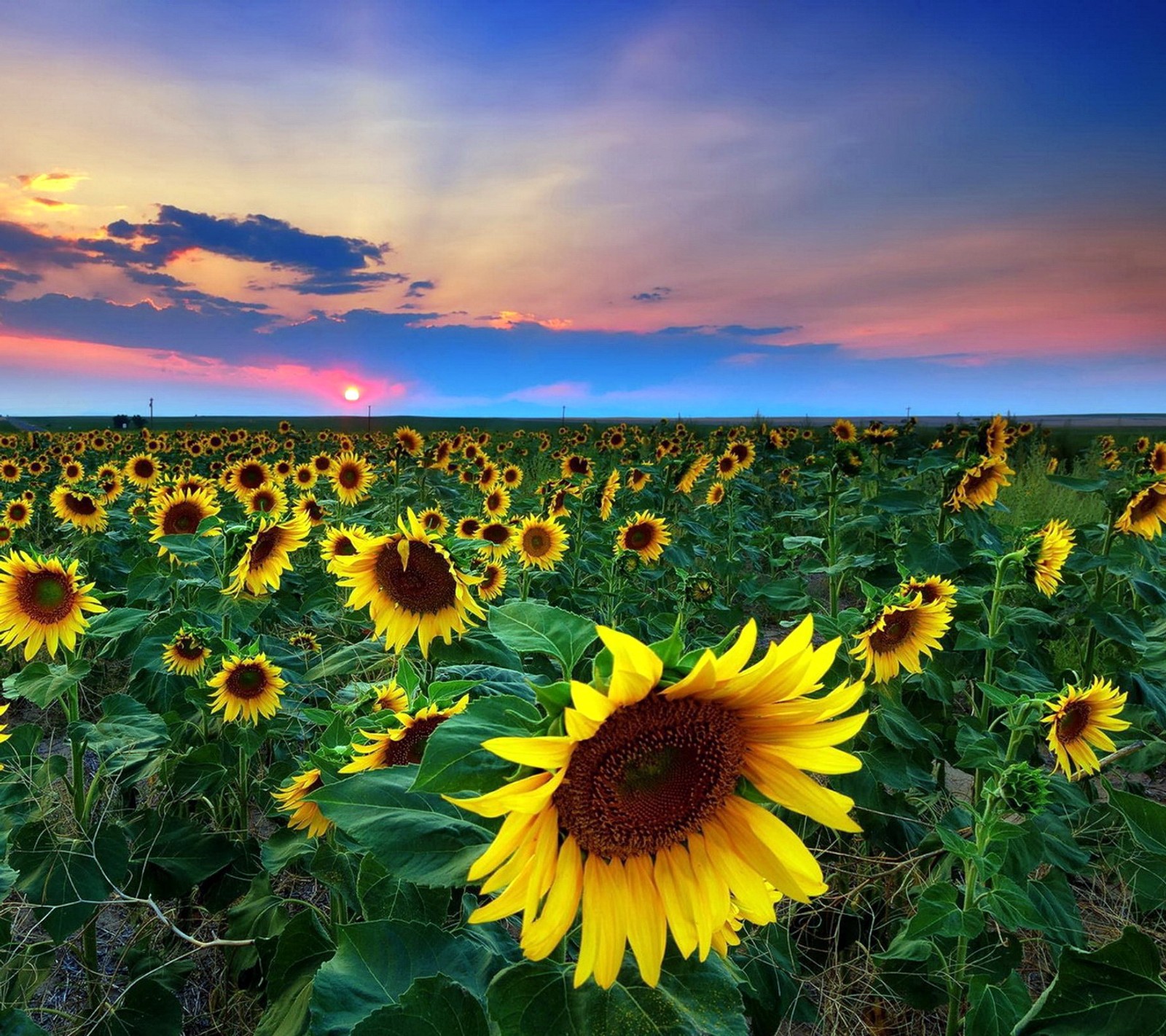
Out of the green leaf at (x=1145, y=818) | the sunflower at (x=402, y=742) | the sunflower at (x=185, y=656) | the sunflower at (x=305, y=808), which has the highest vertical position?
the sunflower at (x=402, y=742)

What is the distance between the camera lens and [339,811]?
3.14 ft

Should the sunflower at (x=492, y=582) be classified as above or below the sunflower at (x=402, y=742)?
below

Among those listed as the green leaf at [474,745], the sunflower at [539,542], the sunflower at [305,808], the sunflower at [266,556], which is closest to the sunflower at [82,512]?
the sunflower at [539,542]

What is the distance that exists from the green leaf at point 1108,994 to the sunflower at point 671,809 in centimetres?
57

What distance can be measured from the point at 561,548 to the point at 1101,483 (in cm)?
300

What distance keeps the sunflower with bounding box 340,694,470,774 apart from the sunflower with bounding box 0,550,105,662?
183 centimetres

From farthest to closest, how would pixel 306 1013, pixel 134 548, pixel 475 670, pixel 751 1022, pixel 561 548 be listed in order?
pixel 134 548 < pixel 561 548 < pixel 751 1022 < pixel 306 1013 < pixel 475 670

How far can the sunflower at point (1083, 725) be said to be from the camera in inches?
89.0

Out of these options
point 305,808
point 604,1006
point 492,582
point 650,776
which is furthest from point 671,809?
point 492,582

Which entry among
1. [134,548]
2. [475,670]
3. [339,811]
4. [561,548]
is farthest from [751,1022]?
[134,548]

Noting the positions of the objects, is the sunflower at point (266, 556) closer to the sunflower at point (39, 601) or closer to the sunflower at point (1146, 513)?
the sunflower at point (39, 601)

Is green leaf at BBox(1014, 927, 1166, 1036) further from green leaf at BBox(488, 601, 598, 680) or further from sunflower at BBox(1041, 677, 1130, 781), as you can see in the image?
sunflower at BBox(1041, 677, 1130, 781)

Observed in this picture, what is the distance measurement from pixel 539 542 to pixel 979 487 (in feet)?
8.35

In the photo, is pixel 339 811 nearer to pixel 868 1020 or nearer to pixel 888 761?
pixel 888 761
